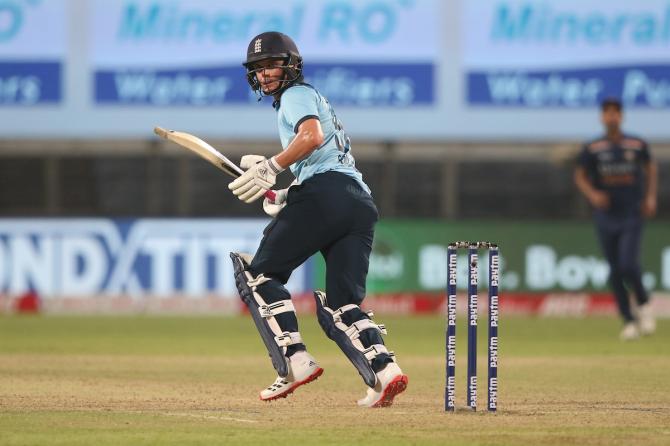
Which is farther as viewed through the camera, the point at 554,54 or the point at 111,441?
the point at 554,54

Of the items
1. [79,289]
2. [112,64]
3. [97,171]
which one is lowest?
[79,289]

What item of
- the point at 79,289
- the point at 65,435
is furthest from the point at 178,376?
the point at 79,289

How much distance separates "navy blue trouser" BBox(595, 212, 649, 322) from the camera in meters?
13.7

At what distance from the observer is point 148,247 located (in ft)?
54.6

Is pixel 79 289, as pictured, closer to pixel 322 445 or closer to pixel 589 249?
pixel 589 249

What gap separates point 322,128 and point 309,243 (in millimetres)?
576

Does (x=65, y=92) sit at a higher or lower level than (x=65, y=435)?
higher

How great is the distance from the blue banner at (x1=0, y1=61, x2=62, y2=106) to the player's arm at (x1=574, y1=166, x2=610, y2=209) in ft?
20.9

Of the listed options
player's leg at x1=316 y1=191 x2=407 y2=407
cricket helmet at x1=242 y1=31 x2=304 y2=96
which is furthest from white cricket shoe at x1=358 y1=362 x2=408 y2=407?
cricket helmet at x1=242 y1=31 x2=304 y2=96

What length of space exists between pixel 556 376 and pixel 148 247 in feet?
24.4

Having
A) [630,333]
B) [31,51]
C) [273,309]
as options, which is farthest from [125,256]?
[273,309]

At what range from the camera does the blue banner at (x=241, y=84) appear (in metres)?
17.2

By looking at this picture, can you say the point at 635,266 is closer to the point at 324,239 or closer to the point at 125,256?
the point at 125,256

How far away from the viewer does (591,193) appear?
540 inches
